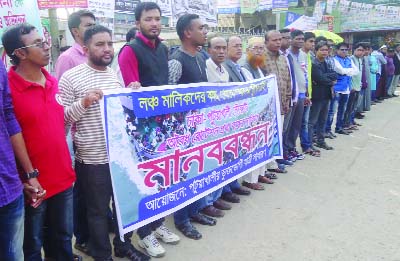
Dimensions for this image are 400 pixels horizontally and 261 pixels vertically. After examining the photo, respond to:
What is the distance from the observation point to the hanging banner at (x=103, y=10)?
33.3 feet

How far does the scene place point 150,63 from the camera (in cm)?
302

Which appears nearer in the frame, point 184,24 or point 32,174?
point 32,174

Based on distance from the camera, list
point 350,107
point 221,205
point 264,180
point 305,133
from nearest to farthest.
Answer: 1. point 221,205
2. point 264,180
3. point 305,133
4. point 350,107

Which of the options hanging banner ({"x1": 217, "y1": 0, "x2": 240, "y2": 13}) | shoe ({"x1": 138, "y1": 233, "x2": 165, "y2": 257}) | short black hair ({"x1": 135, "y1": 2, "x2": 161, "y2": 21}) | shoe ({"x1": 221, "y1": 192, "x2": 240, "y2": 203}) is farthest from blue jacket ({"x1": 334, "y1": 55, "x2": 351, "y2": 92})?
hanging banner ({"x1": 217, "y1": 0, "x2": 240, "y2": 13})

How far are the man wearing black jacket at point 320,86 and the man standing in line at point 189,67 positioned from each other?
3180 millimetres

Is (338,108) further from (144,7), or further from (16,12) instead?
(16,12)

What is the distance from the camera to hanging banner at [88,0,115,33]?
400 inches

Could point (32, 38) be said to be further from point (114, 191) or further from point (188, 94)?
point (188, 94)

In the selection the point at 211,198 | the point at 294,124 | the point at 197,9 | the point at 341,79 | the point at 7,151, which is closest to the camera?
the point at 7,151

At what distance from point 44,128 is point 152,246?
1359mm

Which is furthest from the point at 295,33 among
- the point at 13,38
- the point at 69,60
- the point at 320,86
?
the point at 13,38

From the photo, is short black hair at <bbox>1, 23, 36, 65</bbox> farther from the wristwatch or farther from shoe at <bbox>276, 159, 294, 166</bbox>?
shoe at <bbox>276, 159, 294, 166</bbox>

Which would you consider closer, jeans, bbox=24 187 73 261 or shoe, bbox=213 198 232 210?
jeans, bbox=24 187 73 261

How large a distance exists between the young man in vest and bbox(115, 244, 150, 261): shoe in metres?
0.10
